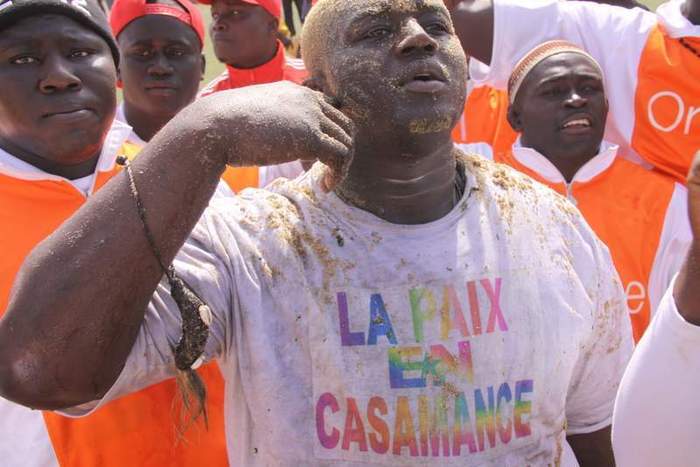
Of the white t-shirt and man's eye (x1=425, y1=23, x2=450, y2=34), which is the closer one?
the white t-shirt

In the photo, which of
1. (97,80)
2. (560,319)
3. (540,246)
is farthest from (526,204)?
(97,80)

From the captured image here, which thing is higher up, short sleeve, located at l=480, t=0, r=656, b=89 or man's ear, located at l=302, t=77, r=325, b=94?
man's ear, located at l=302, t=77, r=325, b=94

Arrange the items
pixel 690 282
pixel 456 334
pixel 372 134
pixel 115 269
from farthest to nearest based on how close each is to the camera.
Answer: pixel 372 134 → pixel 456 334 → pixel 690 282 → pixel 115 269

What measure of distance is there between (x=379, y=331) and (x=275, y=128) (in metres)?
0.49

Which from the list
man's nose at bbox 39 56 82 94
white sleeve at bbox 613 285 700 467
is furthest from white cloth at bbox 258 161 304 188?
white sleeve at bbox 613 285 700 467

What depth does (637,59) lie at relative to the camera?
10.5 ft

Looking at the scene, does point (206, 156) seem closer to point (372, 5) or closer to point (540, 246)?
point (372, 5)

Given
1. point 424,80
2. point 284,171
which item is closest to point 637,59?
point 284,171

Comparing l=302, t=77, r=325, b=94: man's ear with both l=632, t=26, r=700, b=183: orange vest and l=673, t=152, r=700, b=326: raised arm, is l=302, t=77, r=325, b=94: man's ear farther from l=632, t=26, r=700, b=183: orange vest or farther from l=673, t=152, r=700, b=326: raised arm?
l=632, t=26, r=700, b=183: orange vest

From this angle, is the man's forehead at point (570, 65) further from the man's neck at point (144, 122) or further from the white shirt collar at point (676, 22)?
the man's neck at point (144, 122)

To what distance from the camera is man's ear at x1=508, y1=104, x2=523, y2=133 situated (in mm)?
3521

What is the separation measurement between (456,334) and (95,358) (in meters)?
0.72

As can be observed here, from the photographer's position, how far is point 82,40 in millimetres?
2270

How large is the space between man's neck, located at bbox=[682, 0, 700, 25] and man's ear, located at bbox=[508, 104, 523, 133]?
74 centimetres
